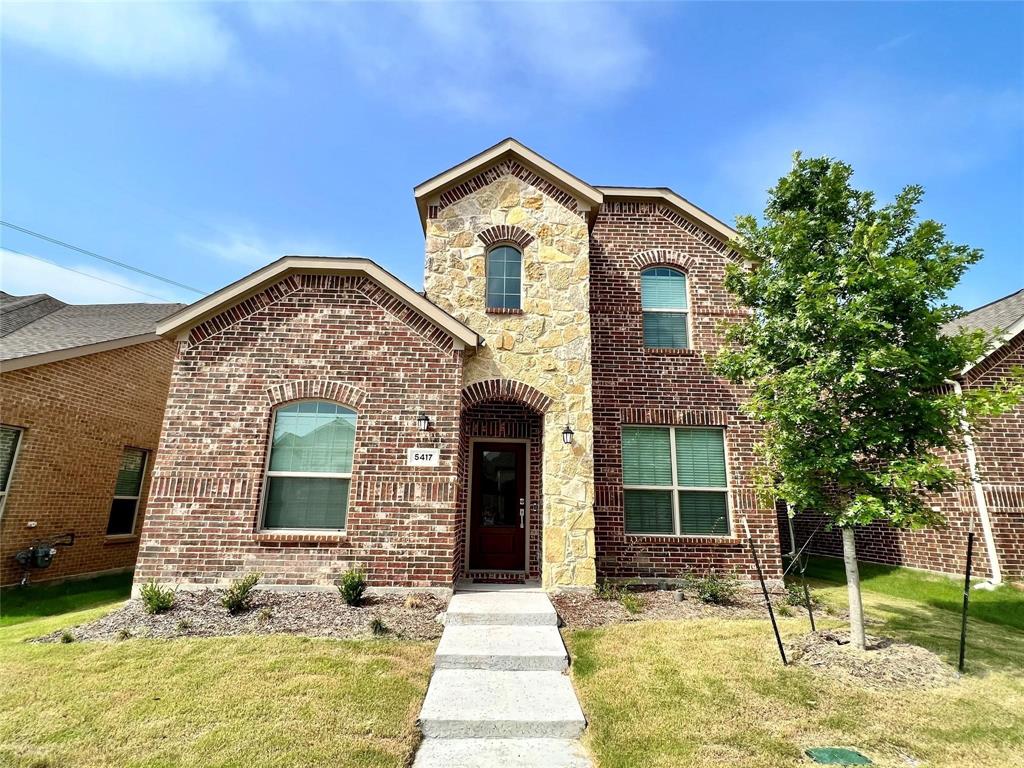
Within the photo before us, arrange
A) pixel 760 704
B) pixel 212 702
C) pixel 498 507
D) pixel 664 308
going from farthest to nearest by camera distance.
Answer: pixel 664 308 < pixel 498 507 < pixel 760 704 < pixel 212 702

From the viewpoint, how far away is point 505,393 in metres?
8.56

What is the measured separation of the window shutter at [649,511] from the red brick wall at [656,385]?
186mm

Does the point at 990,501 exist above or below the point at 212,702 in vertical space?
above

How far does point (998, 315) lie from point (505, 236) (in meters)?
11.4

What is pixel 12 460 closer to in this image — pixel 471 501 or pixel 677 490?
pixel 471 501

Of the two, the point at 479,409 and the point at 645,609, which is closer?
the point at 645,609

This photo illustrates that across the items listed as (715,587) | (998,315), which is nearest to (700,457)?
(715,587)

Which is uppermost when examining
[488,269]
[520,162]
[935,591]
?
[520,162]

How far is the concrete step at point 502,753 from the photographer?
12.2 ft

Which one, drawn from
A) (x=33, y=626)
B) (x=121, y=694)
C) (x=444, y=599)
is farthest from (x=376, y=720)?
(x=33, y=626)

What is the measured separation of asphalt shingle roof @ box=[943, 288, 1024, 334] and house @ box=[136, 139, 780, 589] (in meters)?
5.93

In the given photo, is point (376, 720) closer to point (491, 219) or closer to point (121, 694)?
point (121, 694)

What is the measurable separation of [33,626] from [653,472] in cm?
984

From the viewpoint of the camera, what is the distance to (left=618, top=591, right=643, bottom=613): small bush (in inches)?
280
